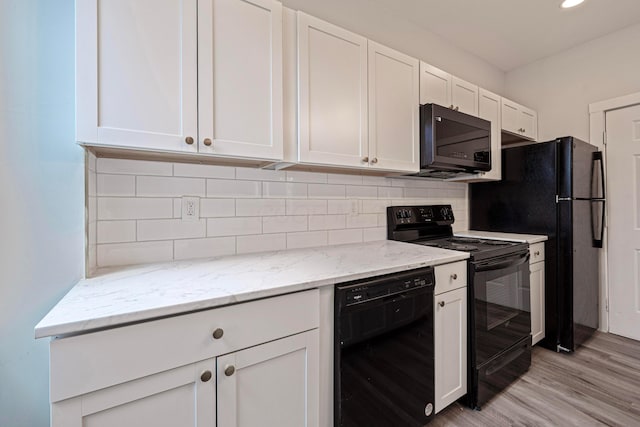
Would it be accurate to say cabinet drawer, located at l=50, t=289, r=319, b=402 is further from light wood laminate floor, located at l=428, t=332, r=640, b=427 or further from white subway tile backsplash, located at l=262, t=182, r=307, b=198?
light wood laminate floor, located at l=428, t=332, r=640, b=427

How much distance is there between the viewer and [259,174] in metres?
1.62

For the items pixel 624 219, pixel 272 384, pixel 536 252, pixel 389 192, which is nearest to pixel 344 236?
pixel 389 192

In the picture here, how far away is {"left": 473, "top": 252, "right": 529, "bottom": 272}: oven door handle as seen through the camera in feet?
5.40

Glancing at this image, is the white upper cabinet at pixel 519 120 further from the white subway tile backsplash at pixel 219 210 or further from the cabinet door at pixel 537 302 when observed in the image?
the white subway tile backsplash at pixel 219 210

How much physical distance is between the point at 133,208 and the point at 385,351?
52.2 inches

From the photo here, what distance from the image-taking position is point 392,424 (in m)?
1.27

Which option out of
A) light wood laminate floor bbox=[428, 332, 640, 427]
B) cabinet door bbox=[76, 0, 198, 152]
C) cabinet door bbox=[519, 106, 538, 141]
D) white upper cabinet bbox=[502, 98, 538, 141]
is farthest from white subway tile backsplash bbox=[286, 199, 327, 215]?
cabinet door bbox=[519, 106, 538, 141]

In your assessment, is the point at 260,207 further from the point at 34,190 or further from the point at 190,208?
the point at 34,190

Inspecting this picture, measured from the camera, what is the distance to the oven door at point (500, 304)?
5.33ft

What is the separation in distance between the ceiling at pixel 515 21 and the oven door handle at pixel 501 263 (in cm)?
188

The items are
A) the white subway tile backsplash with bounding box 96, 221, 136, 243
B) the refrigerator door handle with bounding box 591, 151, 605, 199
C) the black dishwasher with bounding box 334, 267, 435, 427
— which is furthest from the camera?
the refrigerator door handle with bounding box 591, 151, 605, 199

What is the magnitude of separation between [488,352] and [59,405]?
1.96 metres

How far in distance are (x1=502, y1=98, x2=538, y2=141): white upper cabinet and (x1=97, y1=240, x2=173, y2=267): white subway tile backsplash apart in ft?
9.50

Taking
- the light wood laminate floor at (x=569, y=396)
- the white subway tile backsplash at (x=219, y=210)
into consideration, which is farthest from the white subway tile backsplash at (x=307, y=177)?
the light wood laminate floor at (x=569, y=396)
